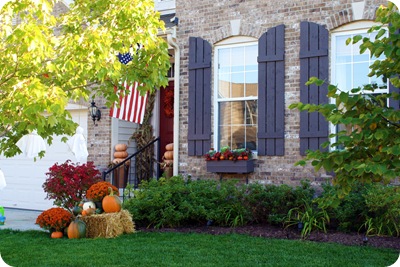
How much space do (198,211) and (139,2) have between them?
339 cm

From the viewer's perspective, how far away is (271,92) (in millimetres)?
8719

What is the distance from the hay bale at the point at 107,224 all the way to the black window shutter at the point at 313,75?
2981 millimetres

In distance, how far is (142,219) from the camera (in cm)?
851

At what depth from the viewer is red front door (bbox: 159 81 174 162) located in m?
11.2

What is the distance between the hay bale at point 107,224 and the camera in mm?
7617

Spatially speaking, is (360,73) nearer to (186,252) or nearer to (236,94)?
(236,94)

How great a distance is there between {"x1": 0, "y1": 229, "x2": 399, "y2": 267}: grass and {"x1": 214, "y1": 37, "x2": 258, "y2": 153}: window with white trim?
7.58 ft

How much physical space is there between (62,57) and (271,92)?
4.34 m

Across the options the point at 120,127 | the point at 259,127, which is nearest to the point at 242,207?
the point at 259,127

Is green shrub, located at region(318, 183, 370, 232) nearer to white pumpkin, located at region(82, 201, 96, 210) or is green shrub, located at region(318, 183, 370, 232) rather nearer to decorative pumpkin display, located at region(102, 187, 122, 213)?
decorative pumpkin display, located at region(102, 187, 122, 213)

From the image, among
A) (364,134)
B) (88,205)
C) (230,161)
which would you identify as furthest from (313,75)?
(364,134)

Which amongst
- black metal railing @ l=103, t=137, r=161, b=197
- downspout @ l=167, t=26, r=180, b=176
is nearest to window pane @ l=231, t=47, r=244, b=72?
downspout @ l=167, t=26, r=180, b=176

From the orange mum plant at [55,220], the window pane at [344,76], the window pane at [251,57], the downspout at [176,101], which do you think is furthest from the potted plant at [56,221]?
the window pane at [344,76]

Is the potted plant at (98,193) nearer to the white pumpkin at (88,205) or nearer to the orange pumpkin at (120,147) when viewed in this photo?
the white pumpkin at (88,205)
